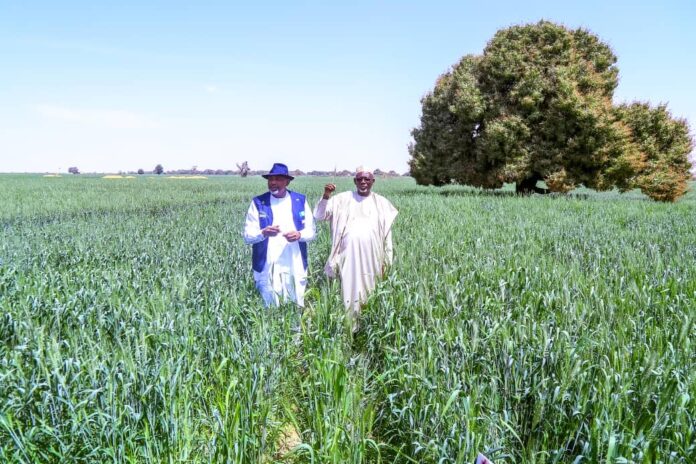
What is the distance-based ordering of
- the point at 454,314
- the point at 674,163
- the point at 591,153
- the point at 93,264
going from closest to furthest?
the point at 454,314, the point at 93,264, the point at 591,153, the point at 674,163

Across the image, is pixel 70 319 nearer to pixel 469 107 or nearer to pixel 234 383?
pixel 234 383

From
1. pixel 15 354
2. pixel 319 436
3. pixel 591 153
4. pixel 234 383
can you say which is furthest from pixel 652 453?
pixel 591 153

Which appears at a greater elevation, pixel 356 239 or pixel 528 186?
pixel 528 186

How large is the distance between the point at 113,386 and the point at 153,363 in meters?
0.50

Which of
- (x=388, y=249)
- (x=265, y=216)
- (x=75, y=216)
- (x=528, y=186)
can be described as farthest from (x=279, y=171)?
(x=528, y=186)

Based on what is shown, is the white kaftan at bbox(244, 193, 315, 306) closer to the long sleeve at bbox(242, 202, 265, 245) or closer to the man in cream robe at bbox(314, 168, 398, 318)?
the long sleeve at bbox(242, 202, 265, 245)

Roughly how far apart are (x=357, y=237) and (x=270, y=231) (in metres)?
0.93

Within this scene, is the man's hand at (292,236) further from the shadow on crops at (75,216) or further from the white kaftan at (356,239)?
the shadow on crops at (75,216)

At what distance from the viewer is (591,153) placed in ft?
59.2

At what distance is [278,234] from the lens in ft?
14.1

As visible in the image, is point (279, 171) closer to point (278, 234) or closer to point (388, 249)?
point (278, 234)

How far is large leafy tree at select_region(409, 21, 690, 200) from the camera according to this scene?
703 inches

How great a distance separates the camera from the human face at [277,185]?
423 centimetres

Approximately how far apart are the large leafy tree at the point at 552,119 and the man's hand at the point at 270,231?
54.3ft
